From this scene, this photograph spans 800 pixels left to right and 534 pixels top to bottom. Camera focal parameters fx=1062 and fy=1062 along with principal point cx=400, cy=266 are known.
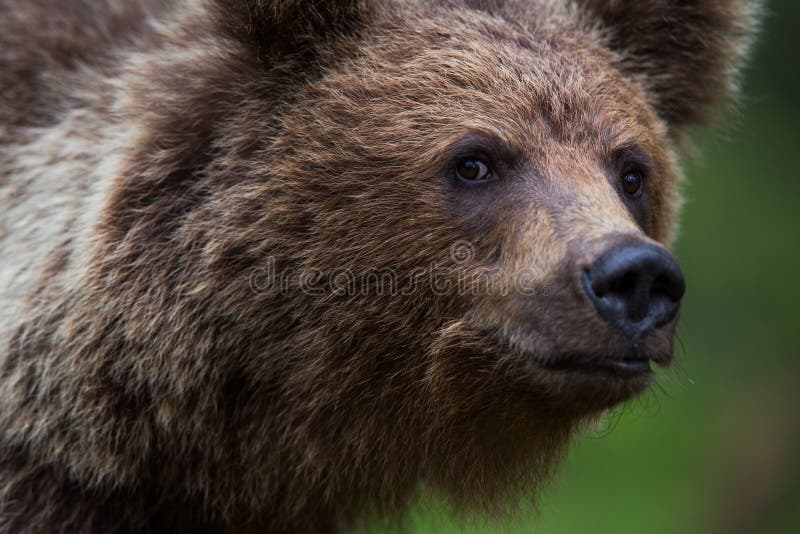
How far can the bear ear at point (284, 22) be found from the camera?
5402 mm

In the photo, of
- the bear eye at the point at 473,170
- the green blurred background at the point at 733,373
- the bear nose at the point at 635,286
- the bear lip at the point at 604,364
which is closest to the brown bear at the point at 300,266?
the bear eye at the point at 473,170

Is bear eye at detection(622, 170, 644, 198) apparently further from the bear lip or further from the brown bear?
the bear lip

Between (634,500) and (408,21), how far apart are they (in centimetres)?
766

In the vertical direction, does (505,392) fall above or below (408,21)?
below

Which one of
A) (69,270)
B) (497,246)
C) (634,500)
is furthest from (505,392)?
(634,500)

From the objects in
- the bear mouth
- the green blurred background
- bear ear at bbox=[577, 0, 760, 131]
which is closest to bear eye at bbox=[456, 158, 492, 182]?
the bear mouth

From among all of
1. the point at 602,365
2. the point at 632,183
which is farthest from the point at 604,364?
the point at 632,183

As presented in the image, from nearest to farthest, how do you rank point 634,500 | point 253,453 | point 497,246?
point 497,246
point 253,453
point 634,500

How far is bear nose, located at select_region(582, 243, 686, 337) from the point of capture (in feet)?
14.9

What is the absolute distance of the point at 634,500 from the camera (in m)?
11.8

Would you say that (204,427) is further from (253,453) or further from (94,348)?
(94,348)

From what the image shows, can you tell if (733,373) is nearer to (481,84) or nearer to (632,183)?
(632,183)

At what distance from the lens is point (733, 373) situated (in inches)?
503

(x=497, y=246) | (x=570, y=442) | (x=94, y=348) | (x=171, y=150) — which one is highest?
(x=171, y=150)
